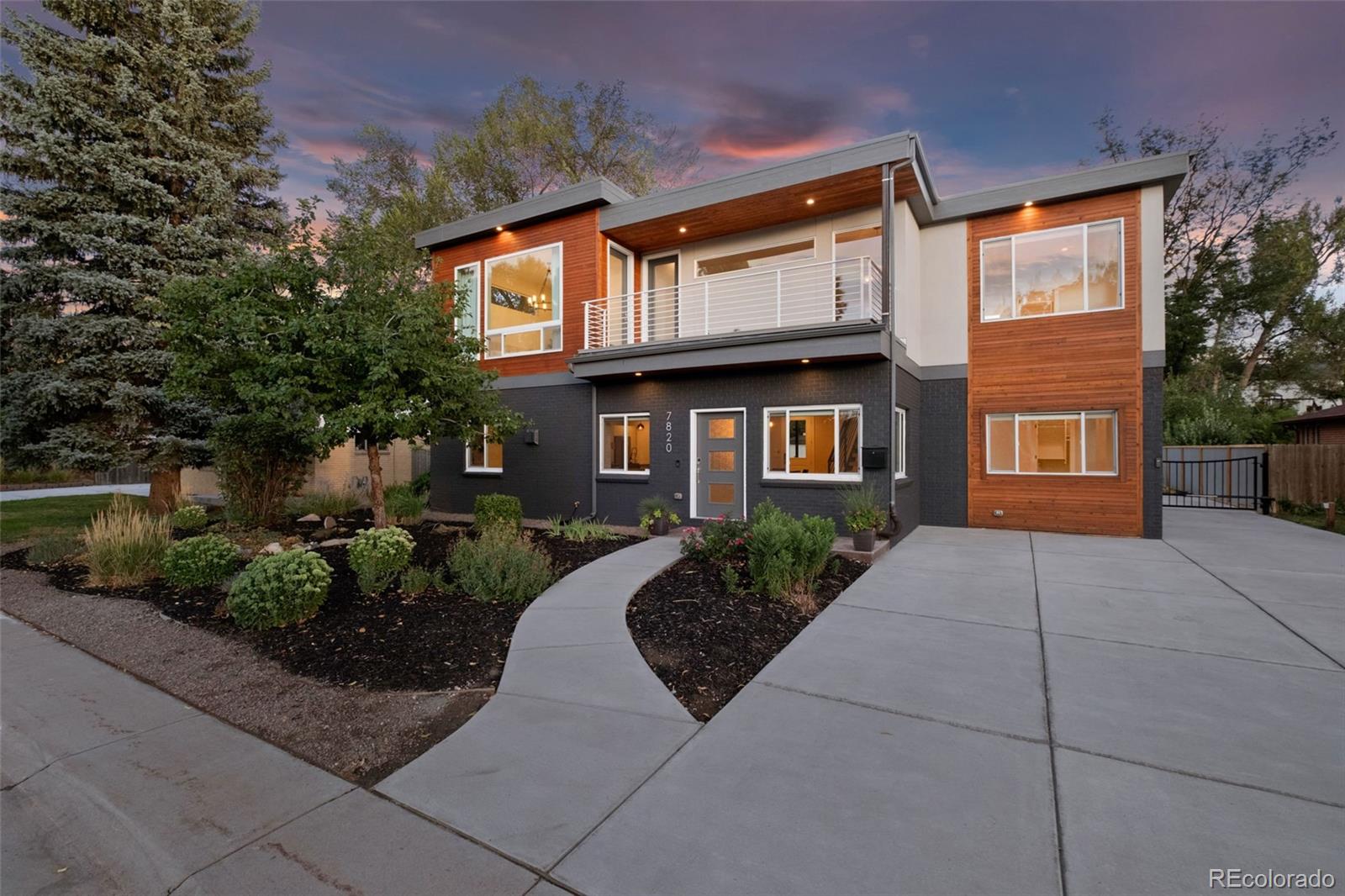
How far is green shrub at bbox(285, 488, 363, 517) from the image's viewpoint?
12180mm

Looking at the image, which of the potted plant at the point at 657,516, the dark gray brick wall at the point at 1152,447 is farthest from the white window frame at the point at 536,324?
the dark gray brick wall at the point at 1152,447

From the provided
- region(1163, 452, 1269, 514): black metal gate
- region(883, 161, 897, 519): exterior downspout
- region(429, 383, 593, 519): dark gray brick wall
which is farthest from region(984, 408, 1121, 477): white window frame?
region(429, 383, 593, 519): dark gray brick wall

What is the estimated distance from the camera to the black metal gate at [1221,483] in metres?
14.5

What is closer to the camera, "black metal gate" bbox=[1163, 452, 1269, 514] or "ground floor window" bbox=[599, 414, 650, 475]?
"ground floor window" bbox=[599, 414, 650, 475]

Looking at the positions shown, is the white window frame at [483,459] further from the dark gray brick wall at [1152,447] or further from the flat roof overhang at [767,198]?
the dark gray brick wall at [1152,447]

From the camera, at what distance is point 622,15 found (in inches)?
463

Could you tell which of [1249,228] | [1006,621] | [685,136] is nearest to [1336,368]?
[1249,228]

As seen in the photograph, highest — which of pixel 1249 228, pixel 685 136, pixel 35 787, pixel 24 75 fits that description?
pixel 685 136

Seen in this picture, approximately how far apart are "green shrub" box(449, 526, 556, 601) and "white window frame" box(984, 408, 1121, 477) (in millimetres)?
9256

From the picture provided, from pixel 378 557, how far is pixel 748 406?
6510mm

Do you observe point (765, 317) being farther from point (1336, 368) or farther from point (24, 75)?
point (1336, 368)

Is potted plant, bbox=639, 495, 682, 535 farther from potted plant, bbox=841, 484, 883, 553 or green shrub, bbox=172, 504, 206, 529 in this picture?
green shrub, bbox=172, 504, 206, 529

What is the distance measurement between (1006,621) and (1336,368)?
3255 cm

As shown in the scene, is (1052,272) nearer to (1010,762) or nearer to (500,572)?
(1010,762)
